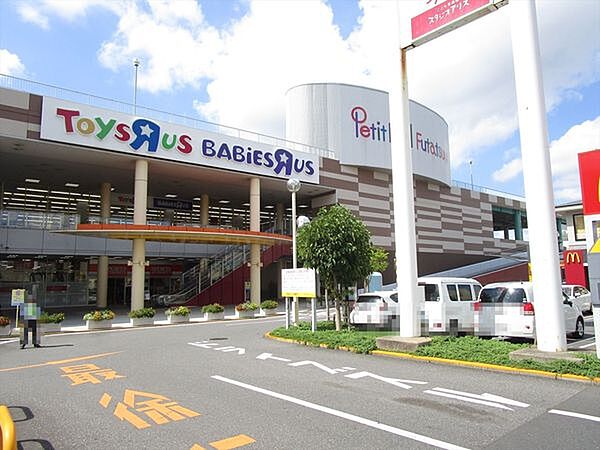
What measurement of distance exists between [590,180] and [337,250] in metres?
7.45

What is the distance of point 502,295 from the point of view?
37.2ft

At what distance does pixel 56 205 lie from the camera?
45.1 metres

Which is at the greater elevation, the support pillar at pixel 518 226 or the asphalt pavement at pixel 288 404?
the support pillar at pixel 518 226

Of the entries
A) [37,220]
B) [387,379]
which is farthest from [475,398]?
[37,220]

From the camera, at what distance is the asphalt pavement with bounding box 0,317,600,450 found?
5004mm

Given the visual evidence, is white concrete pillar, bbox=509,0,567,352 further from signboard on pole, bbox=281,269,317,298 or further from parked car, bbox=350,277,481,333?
signboard on pole, bbox=281,269,317,298

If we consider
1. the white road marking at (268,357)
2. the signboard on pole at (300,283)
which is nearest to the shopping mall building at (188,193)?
the signboard on pole at (300,283)

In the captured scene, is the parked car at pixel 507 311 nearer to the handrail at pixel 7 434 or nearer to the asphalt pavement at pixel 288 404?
the asphalt pavement at pixel 288 404

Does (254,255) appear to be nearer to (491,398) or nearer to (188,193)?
(188,193)

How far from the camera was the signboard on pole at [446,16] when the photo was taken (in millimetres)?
10141

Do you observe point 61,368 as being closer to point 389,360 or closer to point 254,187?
point 389,360

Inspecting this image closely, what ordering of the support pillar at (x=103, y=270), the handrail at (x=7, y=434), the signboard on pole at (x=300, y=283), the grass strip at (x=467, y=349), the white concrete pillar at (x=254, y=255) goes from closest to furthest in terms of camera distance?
the handrail at (x=7, y=434), the grass strip at (x=467, y=349), the signboard on pole at (x=300, y=283), the white concrete pillar at (x=254, y=255), the support pillar at (x=103, y=270)

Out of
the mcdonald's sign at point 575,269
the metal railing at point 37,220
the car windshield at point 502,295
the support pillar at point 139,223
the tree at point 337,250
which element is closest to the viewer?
the car windshield at point 502,295

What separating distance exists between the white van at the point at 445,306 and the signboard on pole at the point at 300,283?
3.37m
